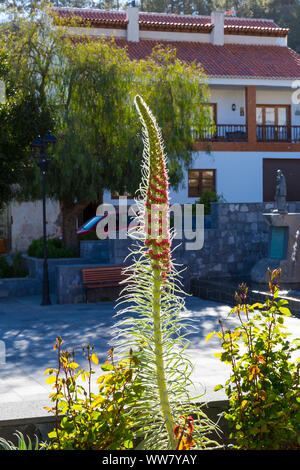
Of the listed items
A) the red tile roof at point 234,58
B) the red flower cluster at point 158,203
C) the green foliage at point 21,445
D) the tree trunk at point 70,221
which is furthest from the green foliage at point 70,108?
the red tile roof at point 234,58

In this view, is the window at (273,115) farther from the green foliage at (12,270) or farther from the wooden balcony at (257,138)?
the green foliage at (12,270)

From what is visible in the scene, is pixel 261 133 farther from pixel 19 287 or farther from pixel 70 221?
pixel 19 287

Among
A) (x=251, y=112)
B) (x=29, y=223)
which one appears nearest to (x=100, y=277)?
(x=29, y=223)

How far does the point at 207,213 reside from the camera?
18.2 meters

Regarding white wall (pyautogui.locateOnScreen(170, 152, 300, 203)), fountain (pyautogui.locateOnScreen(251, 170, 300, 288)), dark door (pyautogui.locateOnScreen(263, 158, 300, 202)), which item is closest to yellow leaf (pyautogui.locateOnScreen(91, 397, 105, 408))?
fountain (pyautogui.locateOnScreen(251, 170, 300, 288))

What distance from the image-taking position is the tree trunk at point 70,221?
17812mm

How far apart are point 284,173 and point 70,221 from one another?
15.9 metres

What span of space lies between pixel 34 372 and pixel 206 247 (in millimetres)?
9446

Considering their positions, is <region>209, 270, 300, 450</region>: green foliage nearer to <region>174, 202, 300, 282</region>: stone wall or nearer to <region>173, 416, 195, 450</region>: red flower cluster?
<region>173, 416, 195, 450</region>: red flower cluster

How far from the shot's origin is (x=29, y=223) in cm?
2792

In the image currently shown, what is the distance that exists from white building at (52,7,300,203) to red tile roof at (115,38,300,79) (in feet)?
0.15

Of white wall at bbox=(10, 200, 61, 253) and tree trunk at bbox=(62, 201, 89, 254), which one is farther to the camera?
white wall at bbox=(10, 200, 61, 253)

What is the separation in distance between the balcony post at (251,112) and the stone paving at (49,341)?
55.7 ft

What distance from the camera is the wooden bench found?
1444 centimetres
